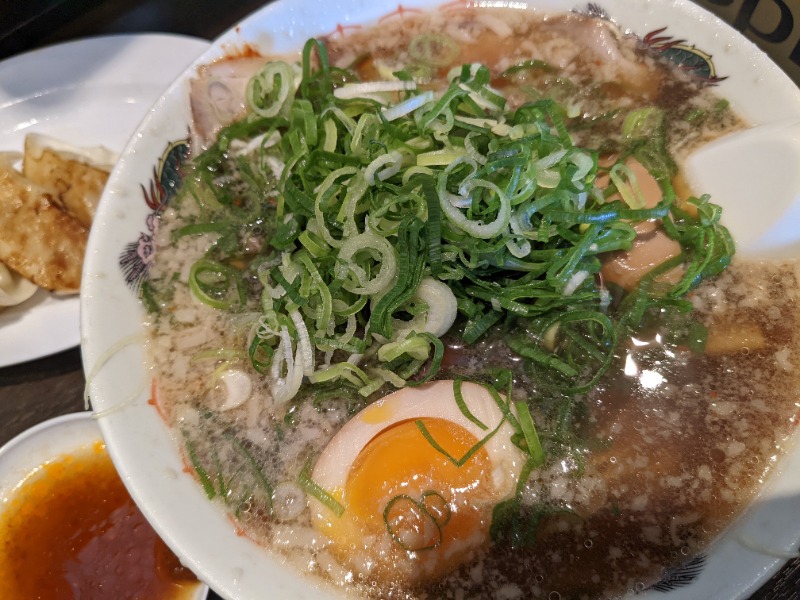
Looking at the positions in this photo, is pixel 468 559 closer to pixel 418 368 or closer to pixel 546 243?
pixel 418 368

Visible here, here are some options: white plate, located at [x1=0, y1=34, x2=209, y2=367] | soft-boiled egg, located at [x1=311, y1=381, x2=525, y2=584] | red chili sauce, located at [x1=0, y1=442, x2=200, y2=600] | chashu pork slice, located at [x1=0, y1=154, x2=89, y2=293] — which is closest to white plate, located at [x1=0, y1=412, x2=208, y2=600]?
red chili sauce, located at [x1=0, y1=442, x2=200, y2=600]

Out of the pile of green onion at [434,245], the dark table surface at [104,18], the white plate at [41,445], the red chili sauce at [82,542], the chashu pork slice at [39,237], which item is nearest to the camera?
the pile of green onion at [434,245]

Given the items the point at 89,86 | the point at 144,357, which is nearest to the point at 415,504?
the point at 144,357

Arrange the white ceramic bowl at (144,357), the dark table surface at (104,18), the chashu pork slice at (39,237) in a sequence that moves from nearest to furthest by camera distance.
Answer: the white ceramic bowl at (144,357), the chashu pork slice at (39,237), the dark table surface at (104,18)

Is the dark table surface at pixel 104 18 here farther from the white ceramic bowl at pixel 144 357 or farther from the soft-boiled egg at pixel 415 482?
the soft-boiled egg at pixel 415 482

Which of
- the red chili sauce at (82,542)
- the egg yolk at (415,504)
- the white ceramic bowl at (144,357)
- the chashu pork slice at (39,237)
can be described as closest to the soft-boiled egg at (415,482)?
the egg yolk at (415,504)

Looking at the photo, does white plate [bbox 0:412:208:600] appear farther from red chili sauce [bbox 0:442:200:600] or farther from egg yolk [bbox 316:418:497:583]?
egg yolk [bbox 316:418:497:583]
